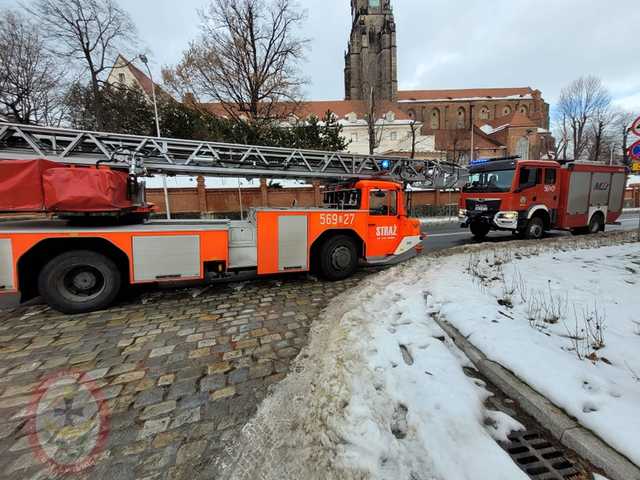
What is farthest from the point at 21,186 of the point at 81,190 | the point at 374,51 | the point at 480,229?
the point at 374,51

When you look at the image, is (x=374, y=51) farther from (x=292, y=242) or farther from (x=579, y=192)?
(x=292, y=242)

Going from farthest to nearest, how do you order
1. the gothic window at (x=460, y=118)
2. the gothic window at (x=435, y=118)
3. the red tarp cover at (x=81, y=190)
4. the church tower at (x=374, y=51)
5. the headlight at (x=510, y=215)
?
the gothic window at (x=460, y=118) < the gothic window at (x=435, y=118) < the church tower at (x=374, y=51) < the headlight at (x=510, y=215) < the red tarp cover at (x=81, y=190)

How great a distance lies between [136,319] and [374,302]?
3.89 m

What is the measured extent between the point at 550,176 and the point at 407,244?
7522mm

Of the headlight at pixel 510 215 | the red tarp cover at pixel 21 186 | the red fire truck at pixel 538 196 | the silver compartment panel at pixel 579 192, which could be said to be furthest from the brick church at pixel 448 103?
the red tarp cover at pixel 21 186

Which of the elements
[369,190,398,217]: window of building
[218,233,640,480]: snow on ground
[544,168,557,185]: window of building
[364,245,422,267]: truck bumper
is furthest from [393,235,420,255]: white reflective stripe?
[544,168,557,185]: window of building

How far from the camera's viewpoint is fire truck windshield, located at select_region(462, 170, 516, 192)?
9.84m

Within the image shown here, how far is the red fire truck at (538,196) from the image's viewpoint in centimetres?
984

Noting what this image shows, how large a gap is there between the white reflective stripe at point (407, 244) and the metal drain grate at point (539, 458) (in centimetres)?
502

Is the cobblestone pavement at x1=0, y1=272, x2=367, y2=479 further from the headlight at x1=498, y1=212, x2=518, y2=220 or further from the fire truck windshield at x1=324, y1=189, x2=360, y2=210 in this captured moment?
the headlight at x1=498, y1=212, x2=518, y2=220

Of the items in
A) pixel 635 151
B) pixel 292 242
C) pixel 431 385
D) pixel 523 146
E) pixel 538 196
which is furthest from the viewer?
pixel 523 146

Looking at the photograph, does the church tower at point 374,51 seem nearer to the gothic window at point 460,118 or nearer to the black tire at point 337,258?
the gothic window at point 460,118

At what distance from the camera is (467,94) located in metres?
68.8

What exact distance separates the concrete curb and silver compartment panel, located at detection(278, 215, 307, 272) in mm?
3697
